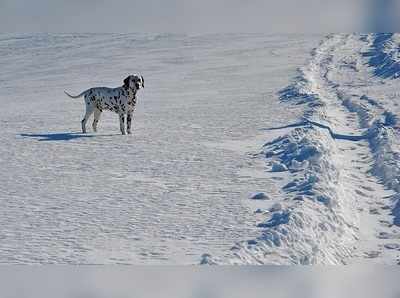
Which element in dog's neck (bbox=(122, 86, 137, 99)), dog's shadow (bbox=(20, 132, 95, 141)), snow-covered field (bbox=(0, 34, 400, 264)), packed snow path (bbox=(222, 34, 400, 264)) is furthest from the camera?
dog's neck (bbox=(122, 86, 137, 99))

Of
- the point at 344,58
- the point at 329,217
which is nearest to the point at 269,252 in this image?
the point at 329,217

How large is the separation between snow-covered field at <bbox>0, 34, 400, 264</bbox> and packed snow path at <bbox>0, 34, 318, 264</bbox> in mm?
26

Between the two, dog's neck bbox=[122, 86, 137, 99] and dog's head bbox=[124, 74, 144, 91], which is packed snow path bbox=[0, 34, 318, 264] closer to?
dog's neck bbox=[122, 86, 137, 99]

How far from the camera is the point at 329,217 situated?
7.23 metres

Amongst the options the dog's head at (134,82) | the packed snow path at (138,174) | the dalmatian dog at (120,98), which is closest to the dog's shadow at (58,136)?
the packed snow path at (138,174)

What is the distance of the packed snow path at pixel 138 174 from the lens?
5.99 metres

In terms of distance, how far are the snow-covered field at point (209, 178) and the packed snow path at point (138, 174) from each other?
0.03 meters

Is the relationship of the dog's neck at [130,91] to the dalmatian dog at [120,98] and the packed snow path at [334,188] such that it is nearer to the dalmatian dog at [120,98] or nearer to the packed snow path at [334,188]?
the dalmatian dog at [120,98]

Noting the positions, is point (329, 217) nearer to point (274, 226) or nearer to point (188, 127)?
point (274, 226)

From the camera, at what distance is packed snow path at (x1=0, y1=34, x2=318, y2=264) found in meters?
5.99

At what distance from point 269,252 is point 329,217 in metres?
1.58

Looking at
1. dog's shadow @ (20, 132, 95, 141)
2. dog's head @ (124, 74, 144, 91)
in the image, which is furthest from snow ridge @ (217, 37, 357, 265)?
dog's shadow @ (20, 132, 95, 141)

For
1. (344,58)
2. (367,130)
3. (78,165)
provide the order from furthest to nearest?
(344,58) < (367,130) < (78,165)

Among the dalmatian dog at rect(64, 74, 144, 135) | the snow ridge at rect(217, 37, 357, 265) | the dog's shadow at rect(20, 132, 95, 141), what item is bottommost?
the snow ridge at rect(217, 37, 357, 265)
